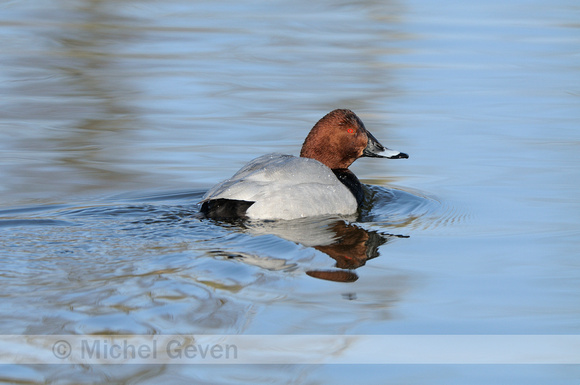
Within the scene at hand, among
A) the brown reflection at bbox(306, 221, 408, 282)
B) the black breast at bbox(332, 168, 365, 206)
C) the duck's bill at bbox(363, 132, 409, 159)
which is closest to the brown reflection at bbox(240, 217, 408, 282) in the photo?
the brown reflection at bbox(306, 221, 408, 282)

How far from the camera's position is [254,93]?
9148 millimetres

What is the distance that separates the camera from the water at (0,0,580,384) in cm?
376

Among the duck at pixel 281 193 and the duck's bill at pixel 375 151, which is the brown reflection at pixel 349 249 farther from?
the duck's bill at pixel 375 151

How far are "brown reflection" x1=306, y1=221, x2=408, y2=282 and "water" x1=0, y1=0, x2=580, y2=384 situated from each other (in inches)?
0.9

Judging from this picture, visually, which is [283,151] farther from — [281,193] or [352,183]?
[281,193]

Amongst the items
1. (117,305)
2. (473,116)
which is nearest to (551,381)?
(117,305)

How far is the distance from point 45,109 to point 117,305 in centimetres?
510

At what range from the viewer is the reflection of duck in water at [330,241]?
4.49 m

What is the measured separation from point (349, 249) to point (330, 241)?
190mm

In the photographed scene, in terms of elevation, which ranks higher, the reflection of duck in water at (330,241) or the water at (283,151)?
the water at (283,151)

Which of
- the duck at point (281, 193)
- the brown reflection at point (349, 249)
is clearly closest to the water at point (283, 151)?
the brown reflection at point (349, 249)

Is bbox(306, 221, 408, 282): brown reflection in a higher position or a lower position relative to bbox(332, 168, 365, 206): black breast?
lower

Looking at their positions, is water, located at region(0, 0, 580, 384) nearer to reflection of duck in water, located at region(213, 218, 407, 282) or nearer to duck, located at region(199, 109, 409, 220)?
reflection of duck in water, located at region(213, 218, 407, 282)

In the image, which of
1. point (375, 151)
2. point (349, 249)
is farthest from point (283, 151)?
point (349, 249)
